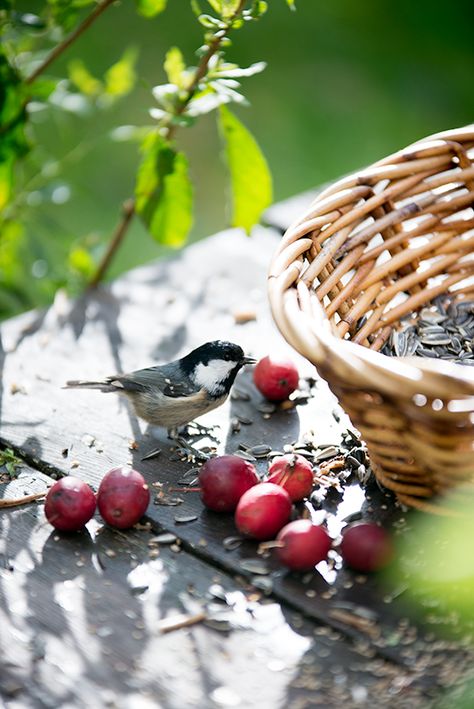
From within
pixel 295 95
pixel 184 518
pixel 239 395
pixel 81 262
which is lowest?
pixel 295 95

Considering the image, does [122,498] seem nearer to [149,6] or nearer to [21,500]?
[21,500]

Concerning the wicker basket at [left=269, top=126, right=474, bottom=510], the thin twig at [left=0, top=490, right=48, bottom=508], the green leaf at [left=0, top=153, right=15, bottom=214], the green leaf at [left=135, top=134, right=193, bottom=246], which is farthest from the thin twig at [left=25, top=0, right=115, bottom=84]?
the thin twig at [left=0, top=490, right=48, bottom=508]

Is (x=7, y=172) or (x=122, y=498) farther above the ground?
(x=7, y=172)

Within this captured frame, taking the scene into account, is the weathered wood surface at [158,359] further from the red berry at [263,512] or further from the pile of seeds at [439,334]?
the pile of seeds at [439,334]

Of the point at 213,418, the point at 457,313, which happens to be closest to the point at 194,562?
the point at 213,418

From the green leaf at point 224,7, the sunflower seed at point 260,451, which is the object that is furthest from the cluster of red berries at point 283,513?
the green leaf at point 224,7

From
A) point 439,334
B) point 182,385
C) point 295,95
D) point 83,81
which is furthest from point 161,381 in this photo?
point 295,95

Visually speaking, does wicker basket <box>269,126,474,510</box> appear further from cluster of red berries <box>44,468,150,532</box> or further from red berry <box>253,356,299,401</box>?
cluster of red berries <box>44,468,150,532</box>

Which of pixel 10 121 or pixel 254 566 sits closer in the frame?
pixel 254 566

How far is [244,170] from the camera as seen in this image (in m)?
2.19

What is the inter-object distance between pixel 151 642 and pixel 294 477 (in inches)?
15.5

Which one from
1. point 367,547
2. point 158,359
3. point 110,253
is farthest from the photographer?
point 110,253

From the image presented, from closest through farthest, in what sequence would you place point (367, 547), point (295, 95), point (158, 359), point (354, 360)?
point (354, 360) < point (367, 547) < point (158, 359) < point (295, 95)

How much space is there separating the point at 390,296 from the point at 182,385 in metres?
0.45
